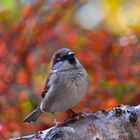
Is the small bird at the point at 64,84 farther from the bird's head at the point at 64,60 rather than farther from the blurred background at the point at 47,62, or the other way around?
the blurred background at the point at 47,62

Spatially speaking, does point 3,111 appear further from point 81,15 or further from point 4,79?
point 81,15

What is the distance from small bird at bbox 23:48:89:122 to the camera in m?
3.77

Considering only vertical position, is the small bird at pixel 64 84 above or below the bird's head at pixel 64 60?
below

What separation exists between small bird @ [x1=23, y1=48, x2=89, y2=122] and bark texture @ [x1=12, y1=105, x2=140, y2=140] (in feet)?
3.05

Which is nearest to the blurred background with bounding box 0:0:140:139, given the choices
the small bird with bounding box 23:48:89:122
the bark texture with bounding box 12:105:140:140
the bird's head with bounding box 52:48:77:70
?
the small bird with bounding box 23:48:89:122

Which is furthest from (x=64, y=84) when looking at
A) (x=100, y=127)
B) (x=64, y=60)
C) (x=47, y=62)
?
(x=47, y=62)

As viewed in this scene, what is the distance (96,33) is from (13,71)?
121 cm

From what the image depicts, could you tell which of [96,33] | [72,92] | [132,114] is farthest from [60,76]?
[96,33]

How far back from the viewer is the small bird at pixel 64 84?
12.4ft

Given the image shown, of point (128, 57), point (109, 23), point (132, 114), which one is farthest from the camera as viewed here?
point (109, 23)

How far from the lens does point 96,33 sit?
5980 millimetres

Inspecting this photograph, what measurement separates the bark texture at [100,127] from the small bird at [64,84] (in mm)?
929

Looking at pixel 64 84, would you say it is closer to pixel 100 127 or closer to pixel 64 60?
pixel 64 60

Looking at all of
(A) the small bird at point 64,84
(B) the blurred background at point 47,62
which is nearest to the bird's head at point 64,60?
(A) the small bird at point 64,84
